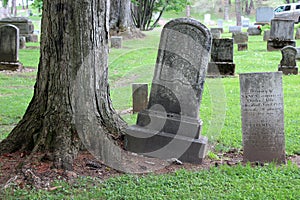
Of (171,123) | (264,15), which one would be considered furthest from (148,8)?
(171,123)

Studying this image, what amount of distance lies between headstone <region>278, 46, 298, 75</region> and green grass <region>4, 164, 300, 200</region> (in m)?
9.07

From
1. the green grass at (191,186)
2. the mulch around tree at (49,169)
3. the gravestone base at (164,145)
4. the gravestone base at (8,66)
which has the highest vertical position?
the gravestone base at (8,66)

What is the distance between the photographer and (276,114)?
17.5 feet

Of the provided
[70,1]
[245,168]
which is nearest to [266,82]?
[245,168]

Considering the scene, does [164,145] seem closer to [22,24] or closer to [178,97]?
[178,97]

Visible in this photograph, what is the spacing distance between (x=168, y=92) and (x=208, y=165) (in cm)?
105

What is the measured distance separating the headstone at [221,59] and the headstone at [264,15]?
77.2 ft

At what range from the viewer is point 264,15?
35.8 meters

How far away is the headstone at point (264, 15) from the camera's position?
35500mm

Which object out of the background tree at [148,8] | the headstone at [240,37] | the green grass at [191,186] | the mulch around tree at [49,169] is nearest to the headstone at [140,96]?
the mulch around tree at [49,169]

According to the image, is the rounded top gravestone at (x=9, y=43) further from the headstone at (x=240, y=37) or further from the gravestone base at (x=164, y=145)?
the headstone at (x=240, y=37)

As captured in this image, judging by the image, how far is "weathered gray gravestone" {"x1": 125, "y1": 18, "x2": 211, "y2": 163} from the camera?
5410mm

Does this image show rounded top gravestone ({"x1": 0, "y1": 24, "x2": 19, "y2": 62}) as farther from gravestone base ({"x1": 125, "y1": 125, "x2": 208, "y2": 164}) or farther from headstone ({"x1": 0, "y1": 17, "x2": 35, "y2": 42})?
headstone ({"x1": 0, "y1": 17, "x2": 35, "y2": 42})

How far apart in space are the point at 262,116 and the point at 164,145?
1261mm
